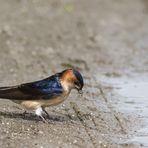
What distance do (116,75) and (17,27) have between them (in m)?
4.26

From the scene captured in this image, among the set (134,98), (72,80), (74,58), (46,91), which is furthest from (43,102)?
(74,58)

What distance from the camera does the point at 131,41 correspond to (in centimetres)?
1457

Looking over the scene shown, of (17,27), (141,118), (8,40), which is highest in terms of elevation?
(17,27)

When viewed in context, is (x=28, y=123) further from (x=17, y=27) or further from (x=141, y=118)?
(x=17, y=27)

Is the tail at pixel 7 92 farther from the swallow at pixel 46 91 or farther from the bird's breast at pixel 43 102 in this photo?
the bird's breast at pixel 43 102

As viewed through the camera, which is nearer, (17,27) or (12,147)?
(12,147)

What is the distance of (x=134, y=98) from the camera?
938 cm

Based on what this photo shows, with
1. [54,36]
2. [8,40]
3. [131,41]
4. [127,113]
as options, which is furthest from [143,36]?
[127,113]

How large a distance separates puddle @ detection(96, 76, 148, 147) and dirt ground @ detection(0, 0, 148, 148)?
11 cm

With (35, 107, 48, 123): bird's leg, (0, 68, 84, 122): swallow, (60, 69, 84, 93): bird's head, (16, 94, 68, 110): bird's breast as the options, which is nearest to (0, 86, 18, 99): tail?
(0, 68, 84, 122): swallow

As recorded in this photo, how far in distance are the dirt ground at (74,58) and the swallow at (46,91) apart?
0.22m

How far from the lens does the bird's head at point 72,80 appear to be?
7.66 m

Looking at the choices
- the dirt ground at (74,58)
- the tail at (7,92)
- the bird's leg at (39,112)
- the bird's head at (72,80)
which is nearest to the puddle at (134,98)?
the dirt ground at (74,58)

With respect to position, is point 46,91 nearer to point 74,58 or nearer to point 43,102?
point 43,102
